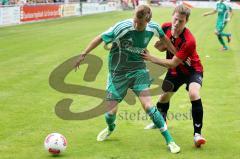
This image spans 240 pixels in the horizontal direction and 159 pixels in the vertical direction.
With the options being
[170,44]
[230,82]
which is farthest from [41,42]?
[170,44]

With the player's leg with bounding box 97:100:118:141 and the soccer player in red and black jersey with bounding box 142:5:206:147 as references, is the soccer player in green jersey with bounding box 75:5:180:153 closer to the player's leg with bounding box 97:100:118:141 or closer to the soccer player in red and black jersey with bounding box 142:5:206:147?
the player's leg with bounding box 97:100:118:141

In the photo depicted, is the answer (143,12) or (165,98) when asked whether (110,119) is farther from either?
(143,12)

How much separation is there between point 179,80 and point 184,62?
0.39 m

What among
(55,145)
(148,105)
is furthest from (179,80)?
(55,145)

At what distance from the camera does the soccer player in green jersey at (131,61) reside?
763 centimetres

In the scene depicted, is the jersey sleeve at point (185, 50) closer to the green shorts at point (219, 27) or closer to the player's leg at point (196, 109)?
the player's leg at point (196, 109)

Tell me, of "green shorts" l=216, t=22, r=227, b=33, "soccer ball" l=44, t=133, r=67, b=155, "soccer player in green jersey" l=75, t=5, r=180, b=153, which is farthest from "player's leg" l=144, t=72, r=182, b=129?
"green shorts" l=216, t=22, r=227, b=33

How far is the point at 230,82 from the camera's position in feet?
47.8

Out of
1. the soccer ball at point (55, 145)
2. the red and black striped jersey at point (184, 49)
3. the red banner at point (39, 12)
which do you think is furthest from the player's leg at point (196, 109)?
the red banner at point (39, 12)

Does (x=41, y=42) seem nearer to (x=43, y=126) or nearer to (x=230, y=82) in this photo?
(x=230, y=82)

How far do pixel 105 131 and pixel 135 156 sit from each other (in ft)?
3.40

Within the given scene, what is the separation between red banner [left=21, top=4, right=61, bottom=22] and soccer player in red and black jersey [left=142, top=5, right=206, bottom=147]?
29318 mm

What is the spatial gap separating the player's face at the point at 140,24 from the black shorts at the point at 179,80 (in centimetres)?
122

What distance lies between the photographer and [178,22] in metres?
7.85
